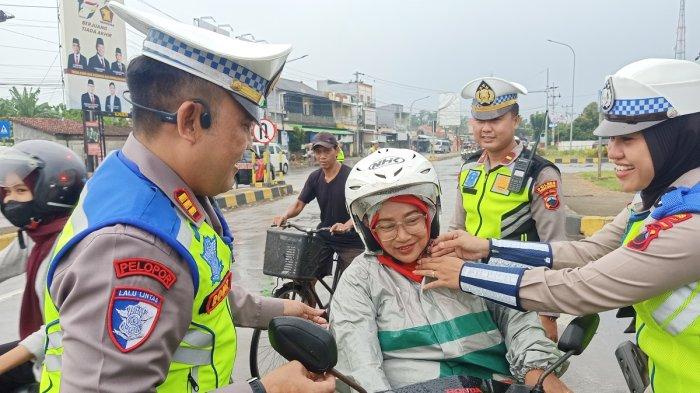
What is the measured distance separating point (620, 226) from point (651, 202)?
0.53m

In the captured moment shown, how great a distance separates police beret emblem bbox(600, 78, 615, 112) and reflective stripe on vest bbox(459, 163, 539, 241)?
1.19 meters

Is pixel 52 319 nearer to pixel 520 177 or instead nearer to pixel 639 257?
pixel 639 257

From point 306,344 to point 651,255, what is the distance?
1.10 meters

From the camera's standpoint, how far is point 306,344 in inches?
44.9

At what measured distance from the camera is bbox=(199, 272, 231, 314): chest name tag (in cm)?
125

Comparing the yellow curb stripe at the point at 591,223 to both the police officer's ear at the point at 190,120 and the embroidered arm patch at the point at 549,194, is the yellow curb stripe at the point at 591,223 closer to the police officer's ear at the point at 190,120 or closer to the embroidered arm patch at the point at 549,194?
the embroidered arm patch at the point at 549,194

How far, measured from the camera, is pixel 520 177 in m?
3.03

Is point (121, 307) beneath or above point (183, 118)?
beneath

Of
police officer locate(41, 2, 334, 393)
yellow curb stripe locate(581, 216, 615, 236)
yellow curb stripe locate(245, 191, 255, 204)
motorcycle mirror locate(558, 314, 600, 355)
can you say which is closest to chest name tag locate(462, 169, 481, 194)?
motorcycle mirror locate(558, 314, 600, 355)

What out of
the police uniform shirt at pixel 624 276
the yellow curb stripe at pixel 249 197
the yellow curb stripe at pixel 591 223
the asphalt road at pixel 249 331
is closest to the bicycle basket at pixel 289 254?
the asphalt road at pixel 249 331

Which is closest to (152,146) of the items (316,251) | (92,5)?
(316,251)

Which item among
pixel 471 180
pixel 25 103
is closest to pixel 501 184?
pixel 471 180

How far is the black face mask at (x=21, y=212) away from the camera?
2.12 metres

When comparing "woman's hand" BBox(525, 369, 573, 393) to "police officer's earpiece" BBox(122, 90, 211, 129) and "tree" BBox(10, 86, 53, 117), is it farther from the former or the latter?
"tree" BBox(10, 86, 53, 117)
